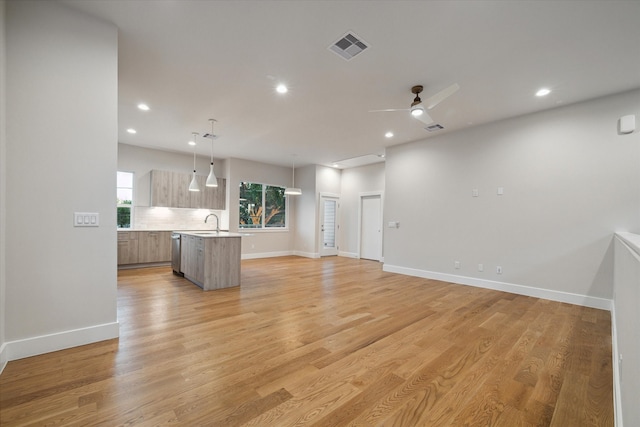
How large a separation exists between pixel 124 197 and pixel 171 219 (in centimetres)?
117

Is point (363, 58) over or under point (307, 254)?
over

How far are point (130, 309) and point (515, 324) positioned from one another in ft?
15.6

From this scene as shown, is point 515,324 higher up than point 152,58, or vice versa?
point 152,58

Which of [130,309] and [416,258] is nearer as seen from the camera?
[130,309]

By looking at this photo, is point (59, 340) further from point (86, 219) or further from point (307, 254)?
point (307, 254)

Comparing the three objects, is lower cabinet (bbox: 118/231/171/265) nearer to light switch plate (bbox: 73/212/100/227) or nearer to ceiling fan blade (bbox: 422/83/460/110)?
light switch plate (bbox: 73/212/100/227)

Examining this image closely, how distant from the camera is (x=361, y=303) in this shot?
Result: 3.81 m

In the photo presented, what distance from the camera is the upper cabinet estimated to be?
6.59 meters

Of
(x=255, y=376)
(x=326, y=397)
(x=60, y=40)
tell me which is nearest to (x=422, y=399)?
(x=326, y=397)

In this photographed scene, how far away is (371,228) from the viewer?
8.37 metres

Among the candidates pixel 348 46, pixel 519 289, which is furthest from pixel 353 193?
pixel 348 46

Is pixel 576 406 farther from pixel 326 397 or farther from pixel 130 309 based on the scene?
pixel 130 309

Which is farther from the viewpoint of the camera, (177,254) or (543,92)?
(177,254)

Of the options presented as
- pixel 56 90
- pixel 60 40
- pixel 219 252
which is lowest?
pixel 219 252
